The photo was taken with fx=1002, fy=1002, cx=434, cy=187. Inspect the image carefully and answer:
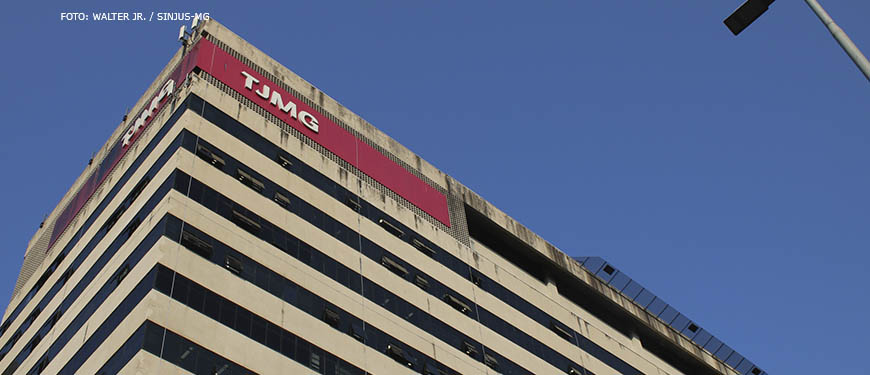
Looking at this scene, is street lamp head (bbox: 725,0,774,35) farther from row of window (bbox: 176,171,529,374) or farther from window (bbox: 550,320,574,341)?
window (bbox: 550,320,574,341)

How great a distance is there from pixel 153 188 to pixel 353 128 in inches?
697

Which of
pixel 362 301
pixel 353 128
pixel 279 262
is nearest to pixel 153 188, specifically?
pixel 279 262

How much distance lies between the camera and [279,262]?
53500 millimetres

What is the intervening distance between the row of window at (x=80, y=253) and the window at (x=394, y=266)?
14.8 meters

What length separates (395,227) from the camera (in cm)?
6438

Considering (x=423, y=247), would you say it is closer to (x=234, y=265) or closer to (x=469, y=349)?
(x=469, y=349)

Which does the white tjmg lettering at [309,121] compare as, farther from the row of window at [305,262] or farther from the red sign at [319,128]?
the row of window at [305,262]

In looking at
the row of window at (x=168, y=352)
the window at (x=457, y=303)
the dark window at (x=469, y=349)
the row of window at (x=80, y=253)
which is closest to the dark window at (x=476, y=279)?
the window at (x=457, y=303)

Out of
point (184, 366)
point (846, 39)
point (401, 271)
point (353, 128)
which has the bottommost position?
point (846, 39)

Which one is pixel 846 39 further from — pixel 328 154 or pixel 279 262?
pixel 328 154

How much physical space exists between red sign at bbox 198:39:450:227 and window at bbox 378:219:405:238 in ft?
12.8

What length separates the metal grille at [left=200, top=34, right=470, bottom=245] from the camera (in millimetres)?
62638

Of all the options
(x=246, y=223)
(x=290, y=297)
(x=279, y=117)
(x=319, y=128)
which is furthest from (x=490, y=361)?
(x=279, y=117)

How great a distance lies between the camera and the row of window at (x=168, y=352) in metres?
43.8
